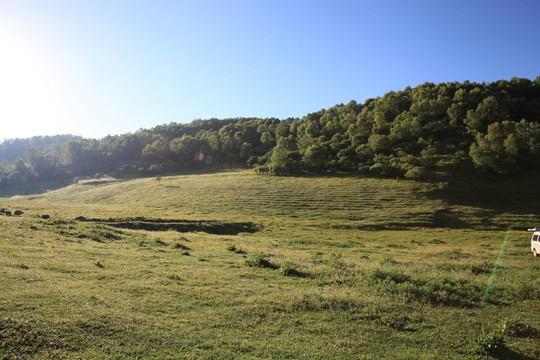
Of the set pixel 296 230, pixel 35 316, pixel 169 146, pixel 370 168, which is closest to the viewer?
pixel 35 316

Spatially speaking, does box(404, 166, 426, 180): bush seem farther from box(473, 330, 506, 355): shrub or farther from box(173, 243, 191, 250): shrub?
box(473, 330, 506, 355): shrub

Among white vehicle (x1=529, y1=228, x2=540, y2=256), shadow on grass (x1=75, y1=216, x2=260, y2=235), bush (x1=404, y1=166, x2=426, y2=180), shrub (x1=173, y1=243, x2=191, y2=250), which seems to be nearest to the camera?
shrub (x1=173, y1=243, x2=191, y2=250)

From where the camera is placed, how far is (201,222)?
4728 cm

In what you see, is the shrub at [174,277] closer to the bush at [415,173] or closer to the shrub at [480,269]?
the shrub at [480,269]

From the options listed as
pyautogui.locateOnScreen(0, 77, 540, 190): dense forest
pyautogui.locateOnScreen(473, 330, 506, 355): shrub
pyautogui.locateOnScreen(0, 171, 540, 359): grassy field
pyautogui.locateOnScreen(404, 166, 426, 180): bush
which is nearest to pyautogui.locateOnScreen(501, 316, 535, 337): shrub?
pyautogui.locateOnScreen(0, 171, 540, 359): grassy field

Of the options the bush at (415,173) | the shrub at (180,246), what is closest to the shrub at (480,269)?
the shrub at (180,246)

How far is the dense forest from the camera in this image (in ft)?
250

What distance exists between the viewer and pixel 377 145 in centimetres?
9381

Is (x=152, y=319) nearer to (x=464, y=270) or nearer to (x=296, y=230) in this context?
(x=464, y=270)

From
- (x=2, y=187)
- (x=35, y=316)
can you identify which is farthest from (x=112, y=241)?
(x=2, y=187)

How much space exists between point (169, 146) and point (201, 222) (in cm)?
12123

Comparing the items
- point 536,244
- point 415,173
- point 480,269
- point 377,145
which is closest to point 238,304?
point 480,269

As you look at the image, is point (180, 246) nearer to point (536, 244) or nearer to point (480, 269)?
point (480, 269)

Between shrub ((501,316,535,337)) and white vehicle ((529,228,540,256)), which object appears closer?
shrub ((501,316,535,337))
